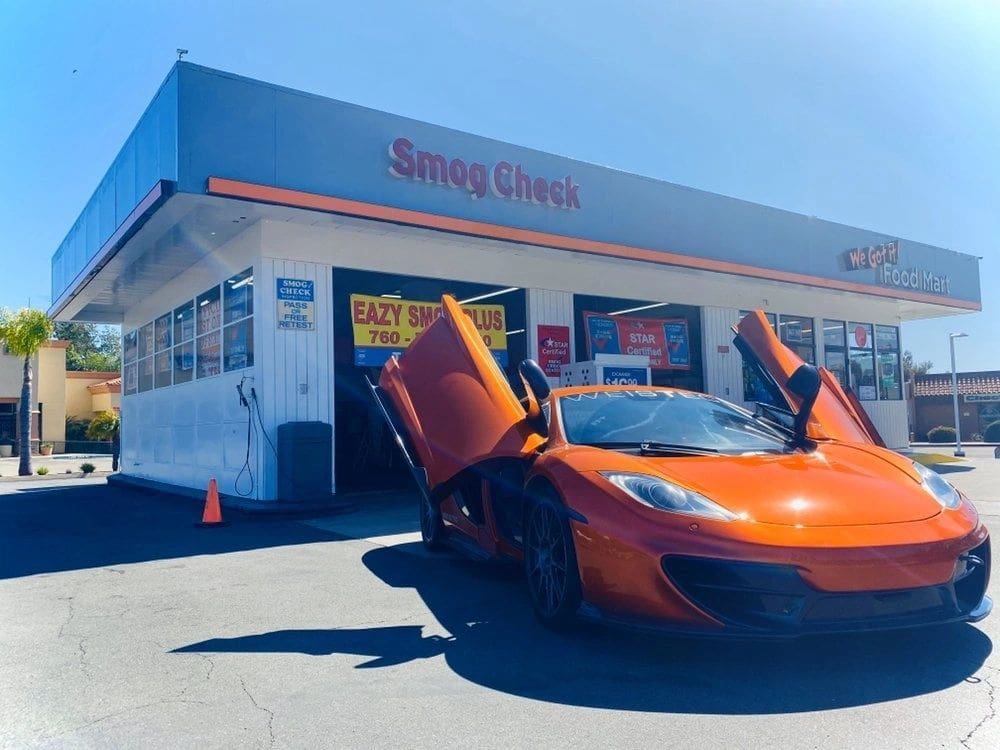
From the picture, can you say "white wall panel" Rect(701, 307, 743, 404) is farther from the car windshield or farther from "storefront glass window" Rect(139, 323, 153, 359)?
the car windshield

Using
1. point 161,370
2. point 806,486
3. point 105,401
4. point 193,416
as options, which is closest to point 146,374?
point 161,370

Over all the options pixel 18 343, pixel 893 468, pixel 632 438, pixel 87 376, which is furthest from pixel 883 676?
pixel 87 376

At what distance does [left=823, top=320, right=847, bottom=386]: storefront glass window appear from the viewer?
2075cm

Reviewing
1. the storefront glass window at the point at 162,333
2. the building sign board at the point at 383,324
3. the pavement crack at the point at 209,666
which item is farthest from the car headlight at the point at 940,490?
the storefront glass window at the point at 162,333

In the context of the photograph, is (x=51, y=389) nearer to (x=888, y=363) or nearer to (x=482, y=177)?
(x=482, y=177)

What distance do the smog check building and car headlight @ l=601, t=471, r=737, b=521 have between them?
292 inches

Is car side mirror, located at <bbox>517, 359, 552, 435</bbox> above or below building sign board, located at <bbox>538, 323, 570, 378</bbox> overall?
below

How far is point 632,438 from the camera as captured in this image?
16.5 feet

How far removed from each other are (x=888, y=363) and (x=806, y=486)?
801 inches

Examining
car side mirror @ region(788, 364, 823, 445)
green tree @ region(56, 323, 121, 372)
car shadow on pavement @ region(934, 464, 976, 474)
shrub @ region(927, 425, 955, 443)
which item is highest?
green tree @ region(56, 323, 121, 372)

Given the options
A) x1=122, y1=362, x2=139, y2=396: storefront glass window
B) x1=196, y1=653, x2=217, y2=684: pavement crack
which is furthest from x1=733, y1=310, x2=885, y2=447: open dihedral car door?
x1=122, y1=362, x2=139, y2=396: storefront glass window

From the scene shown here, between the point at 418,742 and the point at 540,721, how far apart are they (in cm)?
50

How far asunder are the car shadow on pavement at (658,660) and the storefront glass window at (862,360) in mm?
18236

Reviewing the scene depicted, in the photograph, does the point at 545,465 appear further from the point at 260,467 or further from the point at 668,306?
the point at 668,306
